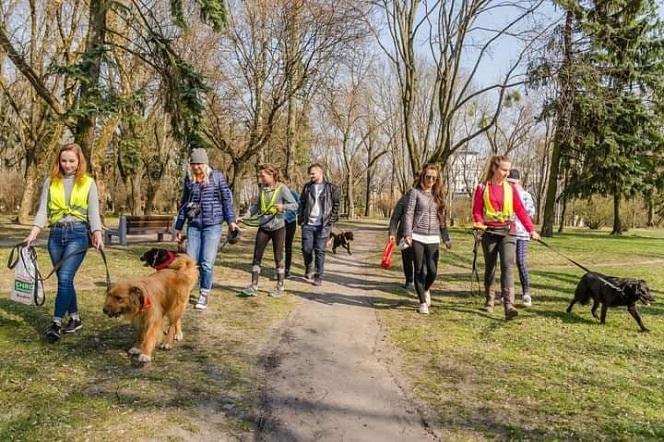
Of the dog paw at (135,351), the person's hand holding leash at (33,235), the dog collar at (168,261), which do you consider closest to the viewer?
the dog paw at (135,351)

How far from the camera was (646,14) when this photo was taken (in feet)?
83.0

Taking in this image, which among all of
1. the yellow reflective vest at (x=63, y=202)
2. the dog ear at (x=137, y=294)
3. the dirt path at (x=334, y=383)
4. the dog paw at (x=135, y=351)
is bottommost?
the dirt path at (x=334, y=383)

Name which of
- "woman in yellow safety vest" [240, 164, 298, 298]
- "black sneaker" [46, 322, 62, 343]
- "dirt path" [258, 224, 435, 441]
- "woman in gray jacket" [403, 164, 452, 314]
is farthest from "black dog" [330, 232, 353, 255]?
"black sneaker" [46, 322, 62, 343]

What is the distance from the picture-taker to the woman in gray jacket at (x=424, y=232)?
23.6ft

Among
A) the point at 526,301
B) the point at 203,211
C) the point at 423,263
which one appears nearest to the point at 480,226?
the point at 423,263

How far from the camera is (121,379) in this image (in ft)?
14.2

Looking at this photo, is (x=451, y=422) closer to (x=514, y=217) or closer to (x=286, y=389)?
(x=286, y=389)

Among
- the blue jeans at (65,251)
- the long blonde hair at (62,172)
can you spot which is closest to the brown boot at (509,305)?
the blue jeans at (65,251)

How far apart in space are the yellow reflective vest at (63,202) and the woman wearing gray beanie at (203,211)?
63.4 inches

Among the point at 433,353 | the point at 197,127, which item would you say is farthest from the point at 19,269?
the point at 197,127

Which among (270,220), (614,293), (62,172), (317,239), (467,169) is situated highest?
(467,169)

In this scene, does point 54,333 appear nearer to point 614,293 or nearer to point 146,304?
point 146,304

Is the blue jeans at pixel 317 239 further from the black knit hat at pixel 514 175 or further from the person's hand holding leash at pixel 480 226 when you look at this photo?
the black knit hat at pixel 514 175

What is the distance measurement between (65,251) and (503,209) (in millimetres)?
5196
